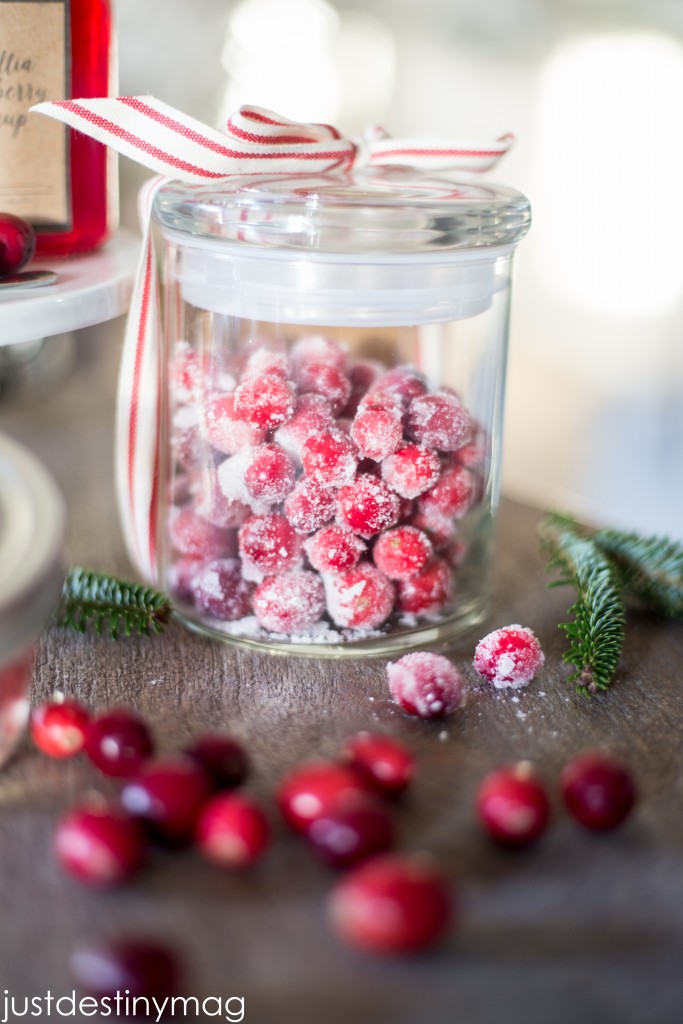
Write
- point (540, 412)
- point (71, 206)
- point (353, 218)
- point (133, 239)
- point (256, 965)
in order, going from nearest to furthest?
point (256, 965) < point (353, 218) < point (71, 206) < point (133, 239) < point (540, 412)

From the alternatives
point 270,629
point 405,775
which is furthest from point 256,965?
point 270,629

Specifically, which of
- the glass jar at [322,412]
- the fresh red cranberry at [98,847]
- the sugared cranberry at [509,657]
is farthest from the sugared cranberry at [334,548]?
the fresh red cranberry at [98,847]

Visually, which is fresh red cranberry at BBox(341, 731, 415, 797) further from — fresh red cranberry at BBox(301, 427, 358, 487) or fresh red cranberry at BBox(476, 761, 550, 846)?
fresh red cranberry at BBox(301, 427, 358, 487)

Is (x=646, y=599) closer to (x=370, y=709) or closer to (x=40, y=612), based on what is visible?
(x=370, y=709)

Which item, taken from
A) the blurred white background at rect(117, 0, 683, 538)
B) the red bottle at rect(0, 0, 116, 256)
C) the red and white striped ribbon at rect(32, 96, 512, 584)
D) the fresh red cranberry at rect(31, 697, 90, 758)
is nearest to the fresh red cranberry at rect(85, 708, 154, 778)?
the fresh red cranberry at rect(31, 697, 90, 758)

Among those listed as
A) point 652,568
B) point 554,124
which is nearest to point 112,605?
point 652,568
